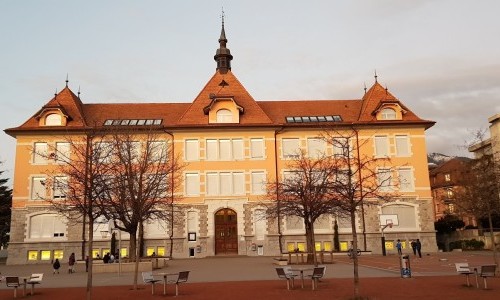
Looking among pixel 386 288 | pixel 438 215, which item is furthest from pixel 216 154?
pixel 438 215

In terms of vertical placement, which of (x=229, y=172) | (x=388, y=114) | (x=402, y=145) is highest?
(x=388, y=114)

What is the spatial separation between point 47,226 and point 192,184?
13.6 metres

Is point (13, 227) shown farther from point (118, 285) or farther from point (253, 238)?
point (118, 285)

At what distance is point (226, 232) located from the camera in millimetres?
43625

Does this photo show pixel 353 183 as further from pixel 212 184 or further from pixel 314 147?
pixel 314 147

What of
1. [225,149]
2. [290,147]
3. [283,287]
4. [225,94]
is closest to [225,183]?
[225,149]

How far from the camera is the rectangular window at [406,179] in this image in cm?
4556

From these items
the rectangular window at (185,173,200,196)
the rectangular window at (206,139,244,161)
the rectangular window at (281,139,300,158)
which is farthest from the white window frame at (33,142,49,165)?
the rectangular window at (281,139,300,158)

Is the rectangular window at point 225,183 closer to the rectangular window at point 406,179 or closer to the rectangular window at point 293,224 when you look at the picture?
the rectangular window at point 293,224

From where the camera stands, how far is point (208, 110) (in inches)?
1797

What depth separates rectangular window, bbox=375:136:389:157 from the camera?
151 ft

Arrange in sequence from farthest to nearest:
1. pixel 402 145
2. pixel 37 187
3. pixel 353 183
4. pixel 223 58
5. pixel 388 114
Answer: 1. pixel 223 58
2. pixel 388 114
3. pixel 402 145
4. pixel 37 187
5. pixel 353 183

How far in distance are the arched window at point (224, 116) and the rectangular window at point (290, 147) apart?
5.62 m

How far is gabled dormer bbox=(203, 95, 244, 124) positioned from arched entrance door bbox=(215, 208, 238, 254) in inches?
335
